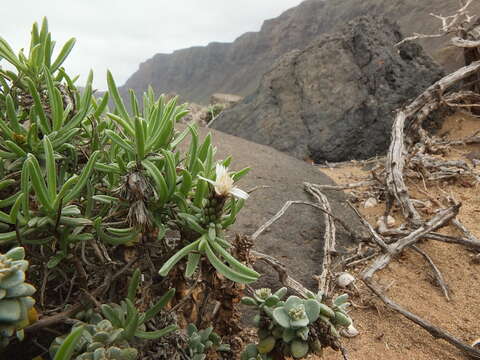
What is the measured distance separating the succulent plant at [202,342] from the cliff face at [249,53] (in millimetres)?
14200

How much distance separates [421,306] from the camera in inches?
64.7

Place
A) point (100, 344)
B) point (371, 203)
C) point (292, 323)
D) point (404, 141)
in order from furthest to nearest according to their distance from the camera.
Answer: point (404, 141), point (371, 203), point (292, 323), point (100, 344)

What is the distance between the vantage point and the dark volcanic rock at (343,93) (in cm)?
394

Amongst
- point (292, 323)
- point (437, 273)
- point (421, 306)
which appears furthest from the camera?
point (437, 273)

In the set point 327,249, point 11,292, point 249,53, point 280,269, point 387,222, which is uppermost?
point 249,53

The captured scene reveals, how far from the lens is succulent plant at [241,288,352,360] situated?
973mm

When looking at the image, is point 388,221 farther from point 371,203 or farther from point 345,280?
point 345,280

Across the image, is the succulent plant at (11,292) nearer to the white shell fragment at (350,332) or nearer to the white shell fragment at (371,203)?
the white shell fragment at (350,332)

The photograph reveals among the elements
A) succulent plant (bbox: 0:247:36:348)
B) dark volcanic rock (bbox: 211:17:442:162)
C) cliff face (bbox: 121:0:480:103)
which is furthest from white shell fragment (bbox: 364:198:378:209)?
cliff face (bbox: 121:0:480:103)

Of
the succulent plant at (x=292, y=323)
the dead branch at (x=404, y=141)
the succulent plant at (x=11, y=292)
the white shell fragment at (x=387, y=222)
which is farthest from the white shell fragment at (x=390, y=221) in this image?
the succulent plant at (x=11, y=292)

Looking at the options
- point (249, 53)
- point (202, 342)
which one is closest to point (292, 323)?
point (202, 342)

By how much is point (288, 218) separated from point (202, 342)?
1202 mm

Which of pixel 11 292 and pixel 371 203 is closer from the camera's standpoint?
pixel 11 292

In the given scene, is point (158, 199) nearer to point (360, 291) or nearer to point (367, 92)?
A: point (360, 291)
